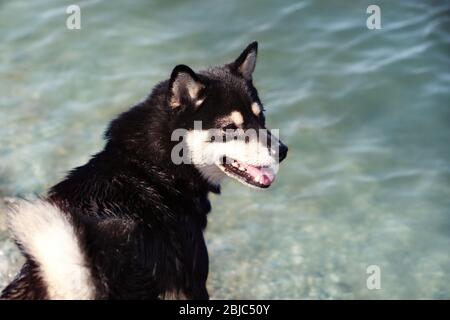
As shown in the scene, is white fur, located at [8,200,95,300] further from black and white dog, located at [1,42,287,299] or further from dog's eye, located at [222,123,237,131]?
dog's eye, located at [222,123,237,131]

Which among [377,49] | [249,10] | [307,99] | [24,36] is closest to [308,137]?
[307,99]

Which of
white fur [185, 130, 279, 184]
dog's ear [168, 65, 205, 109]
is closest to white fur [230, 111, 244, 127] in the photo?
white fur [185, 130, 279, 184]

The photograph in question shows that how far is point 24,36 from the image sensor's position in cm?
1081

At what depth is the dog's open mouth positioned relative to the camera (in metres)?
4.81

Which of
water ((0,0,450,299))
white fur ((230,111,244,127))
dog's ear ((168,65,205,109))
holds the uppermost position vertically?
dog's ear ((168,65,205,109))

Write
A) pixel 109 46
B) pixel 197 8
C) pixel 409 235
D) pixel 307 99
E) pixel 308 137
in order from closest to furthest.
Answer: pixel 409 235 < pixel 308 137 < pixel 307 99 < pixel 109 46 < pixel 197 8

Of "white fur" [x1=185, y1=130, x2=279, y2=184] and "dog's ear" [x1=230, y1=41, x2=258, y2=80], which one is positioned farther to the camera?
"dog's ear" [x1=230, y1=41, x2=258, y2=80]

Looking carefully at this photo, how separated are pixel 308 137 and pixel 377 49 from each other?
2209 mm

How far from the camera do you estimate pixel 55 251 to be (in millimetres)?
3643

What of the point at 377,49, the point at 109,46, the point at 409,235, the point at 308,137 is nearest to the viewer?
the point at 409,235

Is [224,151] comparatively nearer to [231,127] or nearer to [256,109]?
[231,127]

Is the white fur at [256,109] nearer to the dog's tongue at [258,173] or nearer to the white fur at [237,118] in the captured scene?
the white fur at [237,118]

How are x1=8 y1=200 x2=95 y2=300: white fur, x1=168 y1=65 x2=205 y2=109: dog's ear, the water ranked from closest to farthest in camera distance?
x1=8 y1=200 x2=95 y2=300: white fur, x1=168 y1=65 x2=205 y2=109: dog's ear, the water
